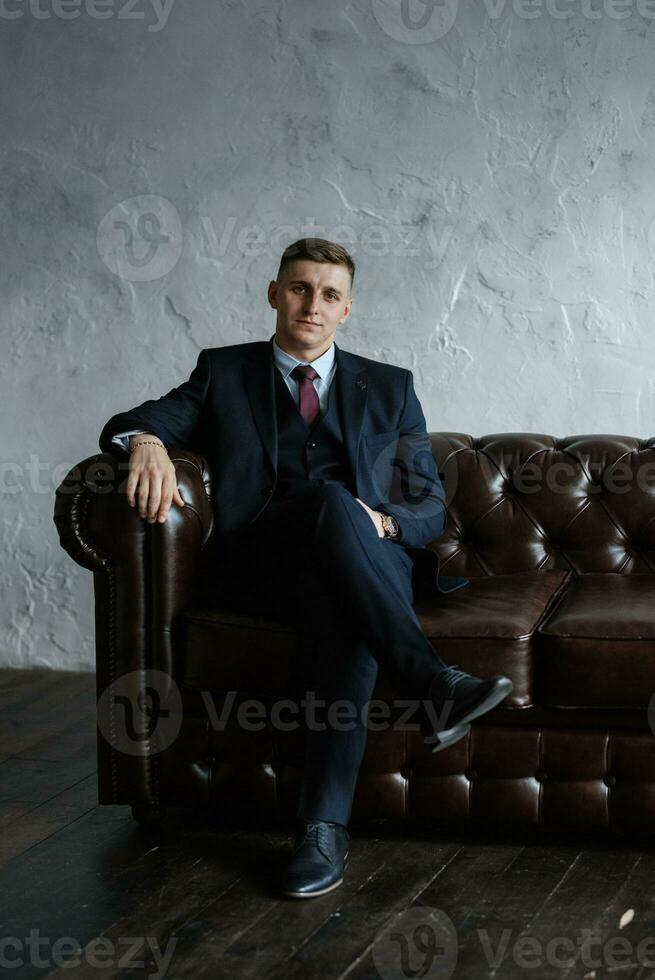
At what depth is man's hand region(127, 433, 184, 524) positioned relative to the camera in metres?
2.22

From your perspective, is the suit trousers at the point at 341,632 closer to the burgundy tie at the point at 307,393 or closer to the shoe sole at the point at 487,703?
the shoe sole at the point at 487,703

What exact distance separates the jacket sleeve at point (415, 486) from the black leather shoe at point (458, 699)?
1.75 ft

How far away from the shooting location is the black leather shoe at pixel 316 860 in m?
1.91

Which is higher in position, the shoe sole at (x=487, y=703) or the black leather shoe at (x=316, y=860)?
the shoe sole at (x=487, y=703)

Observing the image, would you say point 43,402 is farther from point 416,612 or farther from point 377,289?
point 416,612

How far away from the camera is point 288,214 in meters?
3.44

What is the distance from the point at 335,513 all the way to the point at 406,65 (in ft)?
6.01

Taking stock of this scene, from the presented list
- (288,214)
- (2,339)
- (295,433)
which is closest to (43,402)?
(2,339)

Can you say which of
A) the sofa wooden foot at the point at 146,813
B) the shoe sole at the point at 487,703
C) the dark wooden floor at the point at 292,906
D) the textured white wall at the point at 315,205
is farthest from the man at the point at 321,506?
the textured white wall at the point at 315,205

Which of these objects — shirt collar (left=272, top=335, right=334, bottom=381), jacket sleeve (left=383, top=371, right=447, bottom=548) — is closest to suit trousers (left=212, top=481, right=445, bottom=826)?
jacket sleeve (left=383, top=371, right=447, bottom=548)

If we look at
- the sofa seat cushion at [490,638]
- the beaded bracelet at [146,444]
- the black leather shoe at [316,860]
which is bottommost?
the black leather shoe at [316,860]

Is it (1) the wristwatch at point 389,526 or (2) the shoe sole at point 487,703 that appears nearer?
(2) the shoe sole at point 487,703

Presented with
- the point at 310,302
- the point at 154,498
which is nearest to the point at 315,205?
the point at 310,302

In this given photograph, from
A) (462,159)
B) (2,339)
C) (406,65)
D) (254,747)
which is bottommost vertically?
(254,747)
